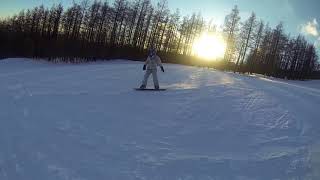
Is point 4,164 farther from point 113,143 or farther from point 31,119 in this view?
point 31,119

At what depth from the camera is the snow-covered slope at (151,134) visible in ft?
29.2

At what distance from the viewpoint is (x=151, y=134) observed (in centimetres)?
1192

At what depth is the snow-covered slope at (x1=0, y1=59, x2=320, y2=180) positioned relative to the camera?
29.2 ft

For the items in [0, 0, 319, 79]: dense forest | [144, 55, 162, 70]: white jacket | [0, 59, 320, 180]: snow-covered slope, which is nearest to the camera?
[0, 59, 320, 180]: snow-covered slope

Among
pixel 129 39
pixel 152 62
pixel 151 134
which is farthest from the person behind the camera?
pixel 129 39

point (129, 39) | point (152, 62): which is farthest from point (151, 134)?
point (129, 39)

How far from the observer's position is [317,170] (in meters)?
9.09

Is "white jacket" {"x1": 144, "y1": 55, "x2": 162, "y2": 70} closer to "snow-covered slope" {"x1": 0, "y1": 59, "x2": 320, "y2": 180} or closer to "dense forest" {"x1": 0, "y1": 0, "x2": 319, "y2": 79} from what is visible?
"snow-covered slope" {"x1": 0, "y1": 59, "x2": 320, "y2": 180}

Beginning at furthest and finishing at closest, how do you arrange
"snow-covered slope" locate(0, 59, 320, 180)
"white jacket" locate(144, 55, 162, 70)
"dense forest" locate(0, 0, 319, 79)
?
"dense forest" locate(0, 0, 319, 79) → "white jacket" locate(144, 55, 162, 70) → "snow-covered slope" locate(0, 59, 320, 180)

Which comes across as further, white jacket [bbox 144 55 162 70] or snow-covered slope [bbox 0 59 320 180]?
white jacket [bbox 144 55 162 70]

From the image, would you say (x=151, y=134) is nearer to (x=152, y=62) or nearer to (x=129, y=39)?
(x=152, y=62)

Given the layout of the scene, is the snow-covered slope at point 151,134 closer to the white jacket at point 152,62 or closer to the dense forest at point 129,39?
the white jacket at point 152,62

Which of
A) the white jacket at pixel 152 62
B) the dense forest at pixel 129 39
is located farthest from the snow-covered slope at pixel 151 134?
the dense forest at pixel 129 39

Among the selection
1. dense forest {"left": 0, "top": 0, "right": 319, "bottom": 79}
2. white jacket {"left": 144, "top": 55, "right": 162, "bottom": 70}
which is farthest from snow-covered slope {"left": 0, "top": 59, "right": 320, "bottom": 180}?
dense forest {"left": 0, "top": 0, "right": 319, "bottom": 79}
